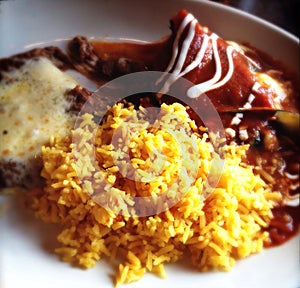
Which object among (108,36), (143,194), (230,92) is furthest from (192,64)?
(143,194)

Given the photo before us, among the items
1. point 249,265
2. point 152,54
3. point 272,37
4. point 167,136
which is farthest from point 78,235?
point 272,37

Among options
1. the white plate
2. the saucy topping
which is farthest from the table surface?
the saucy topping

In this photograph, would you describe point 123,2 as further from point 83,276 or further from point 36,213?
point 83,276

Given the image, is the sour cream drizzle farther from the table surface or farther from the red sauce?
the table surface

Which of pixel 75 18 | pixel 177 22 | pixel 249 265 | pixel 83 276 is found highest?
pixel 177 22

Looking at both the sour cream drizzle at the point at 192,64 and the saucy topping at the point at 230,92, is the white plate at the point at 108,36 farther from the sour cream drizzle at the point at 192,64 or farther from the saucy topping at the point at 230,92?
the sour cream drizzle at the point at 192,64
